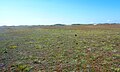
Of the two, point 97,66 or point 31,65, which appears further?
point 31,65

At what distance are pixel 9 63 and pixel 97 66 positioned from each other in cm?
571

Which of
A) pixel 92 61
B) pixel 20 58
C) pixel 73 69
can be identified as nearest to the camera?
pixel 73 69

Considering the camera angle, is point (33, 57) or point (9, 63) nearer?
point (9, 63)

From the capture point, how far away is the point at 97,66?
1105 cm

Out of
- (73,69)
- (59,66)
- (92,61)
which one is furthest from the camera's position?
(92,61)

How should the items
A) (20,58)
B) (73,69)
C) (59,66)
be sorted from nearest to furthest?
1. (73,69)
2. (59,66)
3. (20,58)

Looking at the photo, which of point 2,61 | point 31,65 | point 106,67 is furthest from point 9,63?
point 106,67

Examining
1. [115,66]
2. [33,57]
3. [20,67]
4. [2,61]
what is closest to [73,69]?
[115,66]

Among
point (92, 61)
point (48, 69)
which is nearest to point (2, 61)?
point (48, 69)

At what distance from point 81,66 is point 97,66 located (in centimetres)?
93

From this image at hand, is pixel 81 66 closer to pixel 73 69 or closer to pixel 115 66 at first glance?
pixel 73 69

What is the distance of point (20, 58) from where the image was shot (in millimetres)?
13766

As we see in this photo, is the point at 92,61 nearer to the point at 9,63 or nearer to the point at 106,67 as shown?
the point at 106,67

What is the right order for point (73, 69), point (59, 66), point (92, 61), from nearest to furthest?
1. point (73, 69)
2. point (59, 66)
3. point (92, 61)
